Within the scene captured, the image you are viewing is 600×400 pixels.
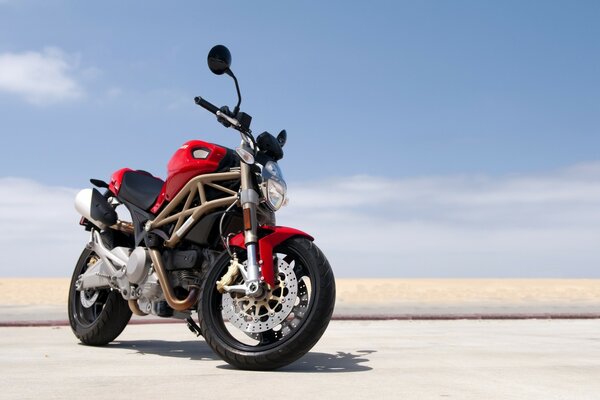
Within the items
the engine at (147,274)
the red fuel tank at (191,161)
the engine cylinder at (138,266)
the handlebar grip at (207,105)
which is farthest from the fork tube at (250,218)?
the engine cylinder at (138,266)

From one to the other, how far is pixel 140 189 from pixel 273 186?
6.69 feet

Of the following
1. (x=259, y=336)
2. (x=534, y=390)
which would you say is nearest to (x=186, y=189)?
(x=259, y=336)

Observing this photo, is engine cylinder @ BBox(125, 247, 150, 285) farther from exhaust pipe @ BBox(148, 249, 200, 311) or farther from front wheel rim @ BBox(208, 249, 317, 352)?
front wheel rim @ BBox(208, 249, 317, 352)

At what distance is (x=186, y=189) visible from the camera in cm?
652

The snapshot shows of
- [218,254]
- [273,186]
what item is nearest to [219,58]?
[273,186]

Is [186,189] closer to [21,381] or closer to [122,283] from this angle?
[122,283]

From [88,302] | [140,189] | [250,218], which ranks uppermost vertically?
[140,189]

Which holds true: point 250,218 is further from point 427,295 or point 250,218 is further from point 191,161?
point 427,295

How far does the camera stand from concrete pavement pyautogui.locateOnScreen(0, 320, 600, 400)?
15.1 feet

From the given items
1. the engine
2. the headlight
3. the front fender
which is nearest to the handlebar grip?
the headlight

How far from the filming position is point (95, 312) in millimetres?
8211

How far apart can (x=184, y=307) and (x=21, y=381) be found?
1.60 metres

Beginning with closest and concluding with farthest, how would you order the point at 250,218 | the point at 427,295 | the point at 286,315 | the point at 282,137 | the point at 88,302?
the point at 286,315 → the point at 250,218 → the point at 282,137 → the point at 88,302 → the point at 427,295

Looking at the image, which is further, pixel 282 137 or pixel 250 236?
pixel 282 137
